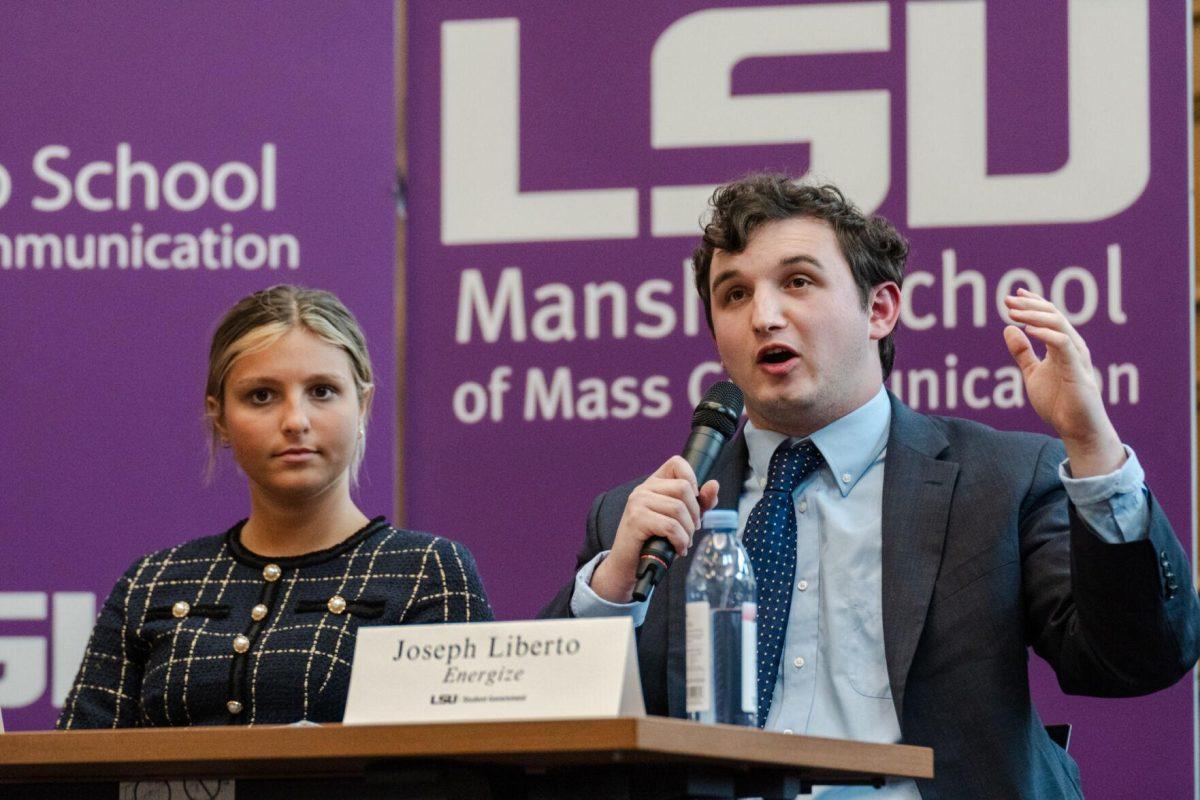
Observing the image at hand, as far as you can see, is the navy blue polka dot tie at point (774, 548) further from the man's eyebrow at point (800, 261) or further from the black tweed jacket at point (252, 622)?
the black tweed jacket at point (252, 622)

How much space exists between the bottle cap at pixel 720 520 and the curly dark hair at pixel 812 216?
60 cm

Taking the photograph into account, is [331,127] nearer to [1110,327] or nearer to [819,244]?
[819,244]

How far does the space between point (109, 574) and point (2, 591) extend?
21 centimetres

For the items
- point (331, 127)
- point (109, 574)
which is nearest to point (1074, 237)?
point (331, 127)

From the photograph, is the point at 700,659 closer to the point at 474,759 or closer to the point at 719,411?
the point at 474,759

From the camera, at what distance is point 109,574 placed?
11.4 ft

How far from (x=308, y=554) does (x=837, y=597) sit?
0.82 m

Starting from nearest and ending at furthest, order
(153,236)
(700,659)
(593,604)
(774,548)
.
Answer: (700,659)
(593,604)
(774,548)
(153,236)

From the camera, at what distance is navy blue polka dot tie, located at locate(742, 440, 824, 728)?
7.80ft

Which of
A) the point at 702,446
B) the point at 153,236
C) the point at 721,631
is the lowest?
the point at 721,631

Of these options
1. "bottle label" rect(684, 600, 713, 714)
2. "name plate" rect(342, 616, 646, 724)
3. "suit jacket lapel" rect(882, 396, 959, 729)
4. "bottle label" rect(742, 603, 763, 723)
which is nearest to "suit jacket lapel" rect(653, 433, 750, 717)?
"suit jacket lapel" rect(882, 396, 959, 729)

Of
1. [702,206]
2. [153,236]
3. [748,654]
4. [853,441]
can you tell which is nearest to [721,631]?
[748,654]

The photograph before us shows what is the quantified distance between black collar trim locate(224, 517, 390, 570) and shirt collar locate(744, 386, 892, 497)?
0.64 m

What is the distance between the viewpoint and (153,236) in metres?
3.59
